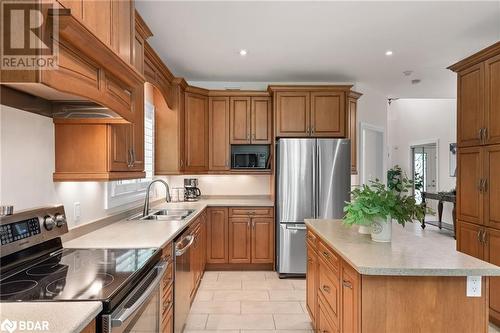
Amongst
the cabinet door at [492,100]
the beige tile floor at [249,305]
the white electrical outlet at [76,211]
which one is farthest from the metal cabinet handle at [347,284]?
the cabinet door at [492,100]

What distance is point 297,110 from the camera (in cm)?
431

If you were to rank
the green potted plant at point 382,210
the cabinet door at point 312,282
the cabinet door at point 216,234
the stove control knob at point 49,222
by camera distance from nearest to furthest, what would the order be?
the stove control knob at point 49,222 < the green potted plant at point 382,210 < the cabinet door at point 312,282 < the cabinet door at point 216,234

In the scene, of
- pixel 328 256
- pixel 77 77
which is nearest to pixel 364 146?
pixel 328 256

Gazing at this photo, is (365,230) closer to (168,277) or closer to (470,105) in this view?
(168,277)

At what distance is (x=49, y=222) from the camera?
1683mm

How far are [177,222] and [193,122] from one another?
205cm

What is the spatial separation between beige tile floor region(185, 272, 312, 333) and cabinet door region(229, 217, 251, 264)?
0.21 meters

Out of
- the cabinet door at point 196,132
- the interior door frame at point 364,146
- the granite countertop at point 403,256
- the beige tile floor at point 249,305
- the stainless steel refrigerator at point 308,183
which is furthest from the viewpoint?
the interior door frame at point 364,146

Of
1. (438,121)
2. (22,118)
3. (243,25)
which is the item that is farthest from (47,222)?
(438,121)

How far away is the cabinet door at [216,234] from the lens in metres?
4.25

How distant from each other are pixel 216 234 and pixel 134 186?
143cm

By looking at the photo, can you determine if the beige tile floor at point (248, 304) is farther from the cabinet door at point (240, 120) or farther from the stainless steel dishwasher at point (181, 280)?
the cabinet door at point (240, 120)

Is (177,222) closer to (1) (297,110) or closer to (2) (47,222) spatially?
(2) (47,222)

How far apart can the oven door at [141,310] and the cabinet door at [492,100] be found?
292cm
